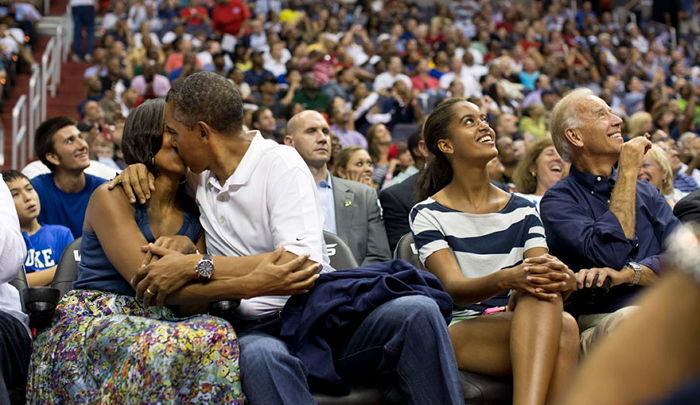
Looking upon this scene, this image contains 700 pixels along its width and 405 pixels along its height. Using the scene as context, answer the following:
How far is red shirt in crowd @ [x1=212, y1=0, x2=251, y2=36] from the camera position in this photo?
13625mm

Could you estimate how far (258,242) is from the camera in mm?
2992

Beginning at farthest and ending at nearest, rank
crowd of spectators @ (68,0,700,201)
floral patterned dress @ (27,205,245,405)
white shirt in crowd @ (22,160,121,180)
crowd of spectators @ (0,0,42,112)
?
crowd of spectators @ (0,0,42,112) < crowd of spectators @ (68,0,700,201) < white shirt in crowd @ (22,160,121,180) < floral patterned dress @ (27,205,245,405)

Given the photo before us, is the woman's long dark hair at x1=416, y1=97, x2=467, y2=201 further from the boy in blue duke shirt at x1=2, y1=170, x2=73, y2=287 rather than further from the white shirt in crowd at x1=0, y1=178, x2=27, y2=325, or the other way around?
the boy in blue duke shirt at x1=2, y1=170, x2=73, y2=287

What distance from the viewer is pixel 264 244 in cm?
300

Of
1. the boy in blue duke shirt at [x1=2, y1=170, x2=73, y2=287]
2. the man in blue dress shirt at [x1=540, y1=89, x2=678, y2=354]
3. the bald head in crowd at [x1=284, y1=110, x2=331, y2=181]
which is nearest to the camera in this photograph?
the man in blue dress shirt at [x1=540, y1=89, x2=678, y2=354]

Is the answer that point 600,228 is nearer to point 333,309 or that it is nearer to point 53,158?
point 333,309

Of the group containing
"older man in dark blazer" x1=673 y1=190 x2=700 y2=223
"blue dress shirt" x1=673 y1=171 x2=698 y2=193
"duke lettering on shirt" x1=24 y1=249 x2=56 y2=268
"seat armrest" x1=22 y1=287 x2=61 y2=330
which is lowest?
"blue dress shirt" x1=673 y1=171 x2=698 y2=193

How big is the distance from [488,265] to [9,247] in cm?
168

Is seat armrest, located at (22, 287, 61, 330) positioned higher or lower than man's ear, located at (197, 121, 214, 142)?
lower

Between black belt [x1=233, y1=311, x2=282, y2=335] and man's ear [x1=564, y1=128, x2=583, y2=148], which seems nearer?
black belt [x1=233, y1=311, x2=282, y2=335]

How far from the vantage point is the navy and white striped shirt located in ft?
11.0

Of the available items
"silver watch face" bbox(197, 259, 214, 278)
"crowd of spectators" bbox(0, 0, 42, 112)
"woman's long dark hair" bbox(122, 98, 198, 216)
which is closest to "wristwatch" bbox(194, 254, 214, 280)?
"silver watch face" bbox(197, 259, 214, 278)

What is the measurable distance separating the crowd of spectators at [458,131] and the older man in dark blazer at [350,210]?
11 mm

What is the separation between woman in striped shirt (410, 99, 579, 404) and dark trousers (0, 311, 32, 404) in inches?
56.3
